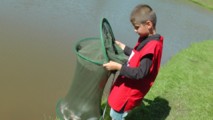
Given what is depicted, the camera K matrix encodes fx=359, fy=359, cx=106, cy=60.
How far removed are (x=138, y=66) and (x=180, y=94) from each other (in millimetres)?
2668

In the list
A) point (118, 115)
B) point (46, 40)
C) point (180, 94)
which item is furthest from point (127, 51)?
point (46, 40)

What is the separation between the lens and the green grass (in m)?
5.21

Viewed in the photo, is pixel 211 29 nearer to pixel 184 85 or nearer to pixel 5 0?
pixel 5 0

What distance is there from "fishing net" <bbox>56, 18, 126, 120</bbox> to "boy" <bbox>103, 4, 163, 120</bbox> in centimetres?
17

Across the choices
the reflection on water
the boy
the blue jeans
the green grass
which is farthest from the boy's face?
the reflection on water

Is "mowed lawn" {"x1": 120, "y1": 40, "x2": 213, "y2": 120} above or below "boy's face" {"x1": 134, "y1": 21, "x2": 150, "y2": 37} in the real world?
below

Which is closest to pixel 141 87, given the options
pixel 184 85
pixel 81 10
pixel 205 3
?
pixel 184 85

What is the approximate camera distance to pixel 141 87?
3.78 metres

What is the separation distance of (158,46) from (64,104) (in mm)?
1482

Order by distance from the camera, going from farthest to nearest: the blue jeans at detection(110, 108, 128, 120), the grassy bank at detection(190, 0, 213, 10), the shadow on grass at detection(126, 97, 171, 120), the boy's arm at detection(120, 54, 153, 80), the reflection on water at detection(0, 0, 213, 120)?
the grassy bank at detection(190, 0, 213, 10) < the reflection on water at detection(0, 0, 213, 120) < the shadow on grass at detection(126, 97, 171, 120) < the blue jeans at detection(110, 108, 128, 120) < the boy's arm at detection(120, 54, 153, 80)

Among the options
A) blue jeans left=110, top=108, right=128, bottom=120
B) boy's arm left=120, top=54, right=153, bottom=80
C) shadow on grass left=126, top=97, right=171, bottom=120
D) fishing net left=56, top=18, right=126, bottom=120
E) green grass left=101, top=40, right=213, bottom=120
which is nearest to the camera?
boy's arm left=120, top=54, right=153, bottom=80

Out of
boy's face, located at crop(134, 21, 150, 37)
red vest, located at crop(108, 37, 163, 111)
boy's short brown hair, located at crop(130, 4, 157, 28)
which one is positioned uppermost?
boy's short brown hair, located at crop(130, 4, 157, 28)

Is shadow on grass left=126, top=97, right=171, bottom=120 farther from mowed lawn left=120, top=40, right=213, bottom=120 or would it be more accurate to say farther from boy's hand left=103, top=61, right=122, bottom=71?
boy's hand left=103, top=61, right=122, bottom=71

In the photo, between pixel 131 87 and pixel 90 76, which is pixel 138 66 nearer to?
pixel 131 87
